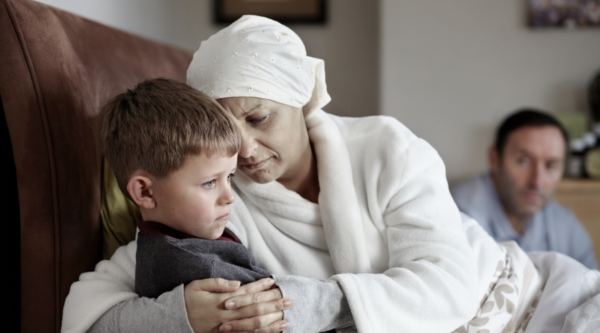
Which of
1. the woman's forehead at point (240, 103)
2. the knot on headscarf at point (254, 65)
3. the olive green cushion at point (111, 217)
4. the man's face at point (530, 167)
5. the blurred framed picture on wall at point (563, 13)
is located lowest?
the man's face at point (530, 167)

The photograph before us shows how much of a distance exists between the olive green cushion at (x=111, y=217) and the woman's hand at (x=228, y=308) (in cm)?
38

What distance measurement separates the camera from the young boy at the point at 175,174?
902 millimetres

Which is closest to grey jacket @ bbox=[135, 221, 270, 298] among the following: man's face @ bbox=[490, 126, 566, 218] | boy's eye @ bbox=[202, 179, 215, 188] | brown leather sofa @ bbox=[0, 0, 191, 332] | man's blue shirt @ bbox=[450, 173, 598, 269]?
boy's eye @ bbox=[202, 179, 215, 188]

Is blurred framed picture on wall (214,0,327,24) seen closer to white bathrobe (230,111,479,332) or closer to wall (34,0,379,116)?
wall (34,0,379,116)

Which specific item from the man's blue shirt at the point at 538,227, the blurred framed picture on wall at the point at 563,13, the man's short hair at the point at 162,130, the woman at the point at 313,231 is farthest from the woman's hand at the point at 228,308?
the blurred framed picture on wall at the point at 563,13

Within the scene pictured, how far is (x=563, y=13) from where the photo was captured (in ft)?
10.0

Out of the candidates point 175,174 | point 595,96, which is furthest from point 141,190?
point 595,96

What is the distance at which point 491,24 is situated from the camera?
3.04 metres

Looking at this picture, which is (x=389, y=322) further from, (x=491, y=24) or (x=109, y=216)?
(x=491, y=24)

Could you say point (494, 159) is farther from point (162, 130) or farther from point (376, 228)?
point (162, 130)

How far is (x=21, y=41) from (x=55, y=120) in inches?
6.6

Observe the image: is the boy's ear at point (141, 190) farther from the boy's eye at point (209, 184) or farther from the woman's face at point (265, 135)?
the woman's face at point (265, 135)

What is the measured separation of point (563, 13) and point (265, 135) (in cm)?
272

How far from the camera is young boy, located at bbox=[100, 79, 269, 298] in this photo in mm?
902
